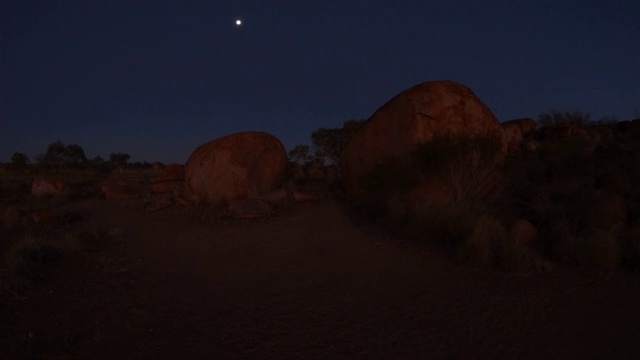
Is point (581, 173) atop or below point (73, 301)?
atop

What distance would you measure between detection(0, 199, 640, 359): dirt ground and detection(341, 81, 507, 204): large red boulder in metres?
3.85

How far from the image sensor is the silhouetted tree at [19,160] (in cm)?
5471

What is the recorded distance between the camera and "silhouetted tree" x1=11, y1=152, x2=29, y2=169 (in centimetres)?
5471

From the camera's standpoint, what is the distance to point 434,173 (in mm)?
13086

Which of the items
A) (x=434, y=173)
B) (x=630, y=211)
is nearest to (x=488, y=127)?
(x=434, y=173)

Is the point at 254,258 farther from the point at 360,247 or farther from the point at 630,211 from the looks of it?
the point at 630,211

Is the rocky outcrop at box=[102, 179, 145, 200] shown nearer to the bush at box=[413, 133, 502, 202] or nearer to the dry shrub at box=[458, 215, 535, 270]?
the bush at box=[413, 133, 502, 202]

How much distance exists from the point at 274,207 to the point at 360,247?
5.36 metres

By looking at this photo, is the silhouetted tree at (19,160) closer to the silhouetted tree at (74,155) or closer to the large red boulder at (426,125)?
the silhouetted tree at (74,155)

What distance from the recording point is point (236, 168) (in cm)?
1641

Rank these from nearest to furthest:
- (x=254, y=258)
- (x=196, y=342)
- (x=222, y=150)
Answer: (x=196, y=342), (x=254, y=258), (x=222, y=150)

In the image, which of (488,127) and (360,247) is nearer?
(360,247)

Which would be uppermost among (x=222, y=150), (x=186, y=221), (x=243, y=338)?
(x=222, y=150)

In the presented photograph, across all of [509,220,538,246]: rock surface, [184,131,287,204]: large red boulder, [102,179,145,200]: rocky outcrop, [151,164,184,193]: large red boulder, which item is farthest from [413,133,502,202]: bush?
[102,179,145,200]: rocky outcrop
